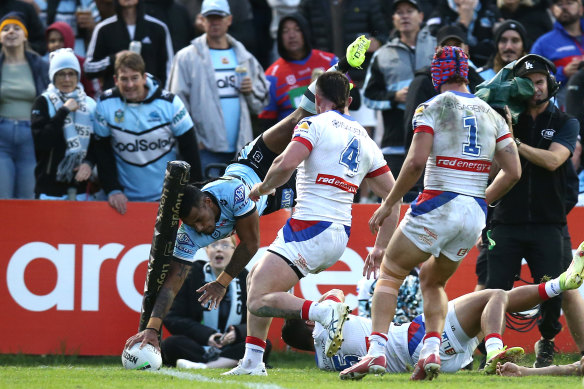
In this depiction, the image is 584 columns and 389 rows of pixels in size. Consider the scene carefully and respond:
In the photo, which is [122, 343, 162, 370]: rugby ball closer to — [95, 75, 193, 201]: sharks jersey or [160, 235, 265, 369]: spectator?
[160, 235, 265, 369]: spectator

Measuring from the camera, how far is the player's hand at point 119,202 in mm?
10992

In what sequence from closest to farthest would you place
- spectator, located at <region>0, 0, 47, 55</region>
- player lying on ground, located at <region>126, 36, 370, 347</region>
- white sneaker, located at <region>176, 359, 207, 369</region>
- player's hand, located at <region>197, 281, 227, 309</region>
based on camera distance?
1. player lying on ground, located at <region>126, 36, 370, 347</region>
2. player's hand, located at <region>197, 281, 227, 309</region>
3. white sneaker, located at <region>176, 359, 207, 369</region>
4. spectator, located at <region>0, 0, 47, 55</region>

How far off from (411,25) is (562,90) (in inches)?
77.8

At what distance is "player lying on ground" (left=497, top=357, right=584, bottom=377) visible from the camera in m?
8.03

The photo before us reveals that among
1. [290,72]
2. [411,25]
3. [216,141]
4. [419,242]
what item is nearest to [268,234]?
[216,141]

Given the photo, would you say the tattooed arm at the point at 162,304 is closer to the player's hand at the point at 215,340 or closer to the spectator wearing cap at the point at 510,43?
the player's hand at the point at 215,340

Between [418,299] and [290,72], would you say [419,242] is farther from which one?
[290,72]

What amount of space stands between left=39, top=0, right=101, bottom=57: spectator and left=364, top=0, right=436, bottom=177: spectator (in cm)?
365

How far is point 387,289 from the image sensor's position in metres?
7.63

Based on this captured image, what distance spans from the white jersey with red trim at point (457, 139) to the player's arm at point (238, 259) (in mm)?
1814

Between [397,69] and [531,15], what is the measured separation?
2.35 metres

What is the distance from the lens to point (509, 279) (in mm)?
9477

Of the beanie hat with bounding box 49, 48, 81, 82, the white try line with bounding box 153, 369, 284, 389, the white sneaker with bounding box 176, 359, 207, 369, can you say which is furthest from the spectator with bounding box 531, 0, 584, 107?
the white try line with bounding box 153, 369, 284, 389

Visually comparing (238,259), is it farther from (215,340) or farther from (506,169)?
(506,169)
